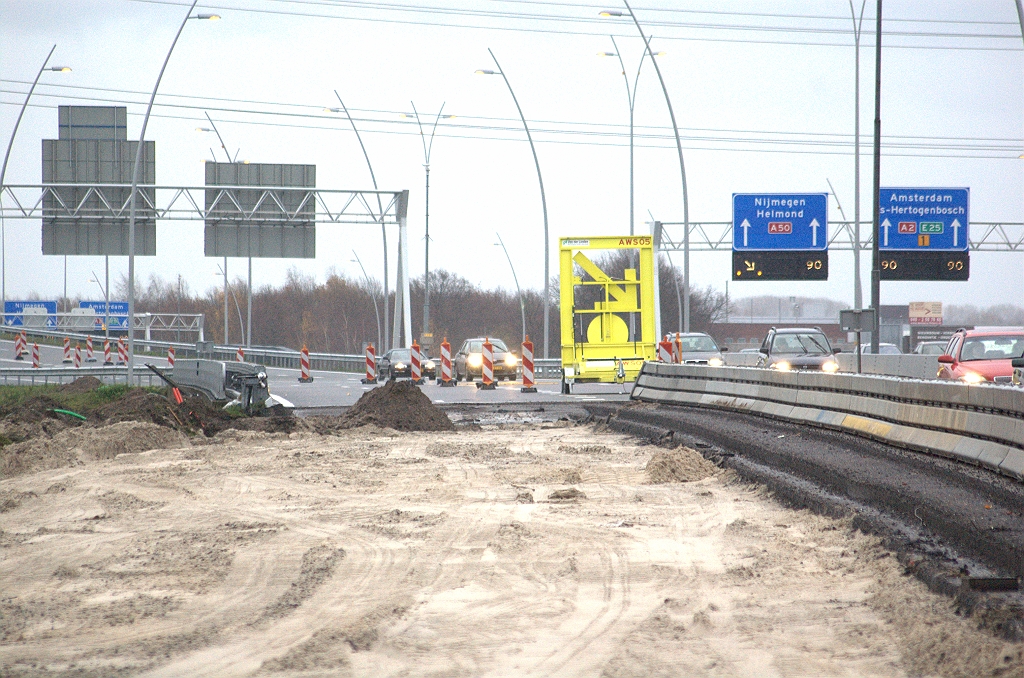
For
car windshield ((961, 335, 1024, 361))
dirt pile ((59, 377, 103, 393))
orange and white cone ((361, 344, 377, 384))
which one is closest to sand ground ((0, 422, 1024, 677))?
car windshield ((961, 335, 1024, 361))

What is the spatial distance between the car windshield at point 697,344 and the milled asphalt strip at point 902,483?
59.9 ft

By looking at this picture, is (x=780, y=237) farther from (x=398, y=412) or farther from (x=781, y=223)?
(x=398, y=412)

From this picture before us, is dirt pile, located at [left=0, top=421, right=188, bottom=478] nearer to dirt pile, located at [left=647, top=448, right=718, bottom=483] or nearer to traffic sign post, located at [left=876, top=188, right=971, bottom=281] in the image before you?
dirt pile, located at [left=647, top=448, right=718, bottom=483]

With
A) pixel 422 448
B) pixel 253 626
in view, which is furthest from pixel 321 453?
pixel 253 626

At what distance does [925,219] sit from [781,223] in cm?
511

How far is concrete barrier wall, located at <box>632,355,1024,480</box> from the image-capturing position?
8.73m

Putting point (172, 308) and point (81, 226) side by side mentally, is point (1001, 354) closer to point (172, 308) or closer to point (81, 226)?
point (81, 226)

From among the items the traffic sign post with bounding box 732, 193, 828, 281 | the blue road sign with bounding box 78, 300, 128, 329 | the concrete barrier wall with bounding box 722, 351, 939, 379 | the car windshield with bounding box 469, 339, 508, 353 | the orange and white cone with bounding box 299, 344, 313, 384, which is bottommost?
the orange and white cone with bounding box 299, 344, 313, 384

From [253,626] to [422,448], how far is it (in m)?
9.33

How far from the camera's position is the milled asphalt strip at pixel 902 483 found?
22.0ft

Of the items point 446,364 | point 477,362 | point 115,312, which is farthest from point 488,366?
point 115,312

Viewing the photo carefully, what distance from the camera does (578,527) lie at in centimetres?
850

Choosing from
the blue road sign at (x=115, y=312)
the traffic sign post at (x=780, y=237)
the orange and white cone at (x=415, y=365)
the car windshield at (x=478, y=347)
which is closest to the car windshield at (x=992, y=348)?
the orange and white cone at (x=415, y=365)

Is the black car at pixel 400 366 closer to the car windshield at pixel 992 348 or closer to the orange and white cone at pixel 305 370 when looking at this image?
the orange and white cone at pixel 305 370
